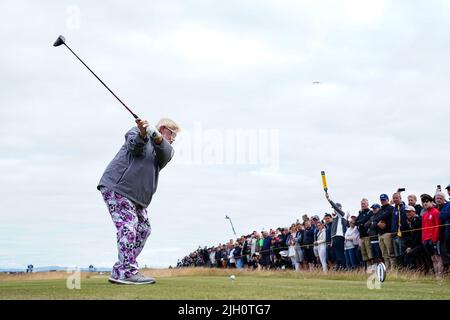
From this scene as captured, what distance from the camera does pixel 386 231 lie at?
756 inches

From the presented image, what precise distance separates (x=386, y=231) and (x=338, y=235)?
10.6 feet

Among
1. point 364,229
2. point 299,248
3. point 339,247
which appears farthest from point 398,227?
point 299,248

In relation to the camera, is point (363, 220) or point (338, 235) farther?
point (338, 235)

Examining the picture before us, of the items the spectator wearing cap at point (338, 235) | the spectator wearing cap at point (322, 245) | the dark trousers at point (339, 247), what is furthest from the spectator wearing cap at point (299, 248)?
the dark trousers at point (339, 247)

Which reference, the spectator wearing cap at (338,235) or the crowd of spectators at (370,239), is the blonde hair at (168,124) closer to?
the crowd of spectators at (370,239)

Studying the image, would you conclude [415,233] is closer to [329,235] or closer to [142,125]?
[329,235]

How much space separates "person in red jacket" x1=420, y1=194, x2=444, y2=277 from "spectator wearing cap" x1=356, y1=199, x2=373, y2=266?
Answer: 3068 millimetres

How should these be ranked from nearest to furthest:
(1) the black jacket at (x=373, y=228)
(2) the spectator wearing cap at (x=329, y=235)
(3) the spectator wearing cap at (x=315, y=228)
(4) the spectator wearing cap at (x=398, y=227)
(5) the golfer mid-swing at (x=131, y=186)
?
(5) the golfer mid-swing at (x=131, y=186) → (4) the spectator wearing cap at (x=398, y=227) → (1) the black jacket at (x=373, y=228) → (2) the spectator wearing cap at (x=329, y=235) → (3) the spectator wearing cap at (x=315, y=228)

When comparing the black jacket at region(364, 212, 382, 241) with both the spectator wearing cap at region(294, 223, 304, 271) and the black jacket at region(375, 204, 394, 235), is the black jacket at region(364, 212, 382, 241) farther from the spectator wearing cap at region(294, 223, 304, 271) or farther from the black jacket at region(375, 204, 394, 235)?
the spectator wearing cap at region(294, 223, 304, 271)

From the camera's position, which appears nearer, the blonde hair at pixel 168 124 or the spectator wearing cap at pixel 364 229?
the blonde hair at pixel 168 124

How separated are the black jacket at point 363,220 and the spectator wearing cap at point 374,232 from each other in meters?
0.27

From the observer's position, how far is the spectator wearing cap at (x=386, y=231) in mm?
19016
